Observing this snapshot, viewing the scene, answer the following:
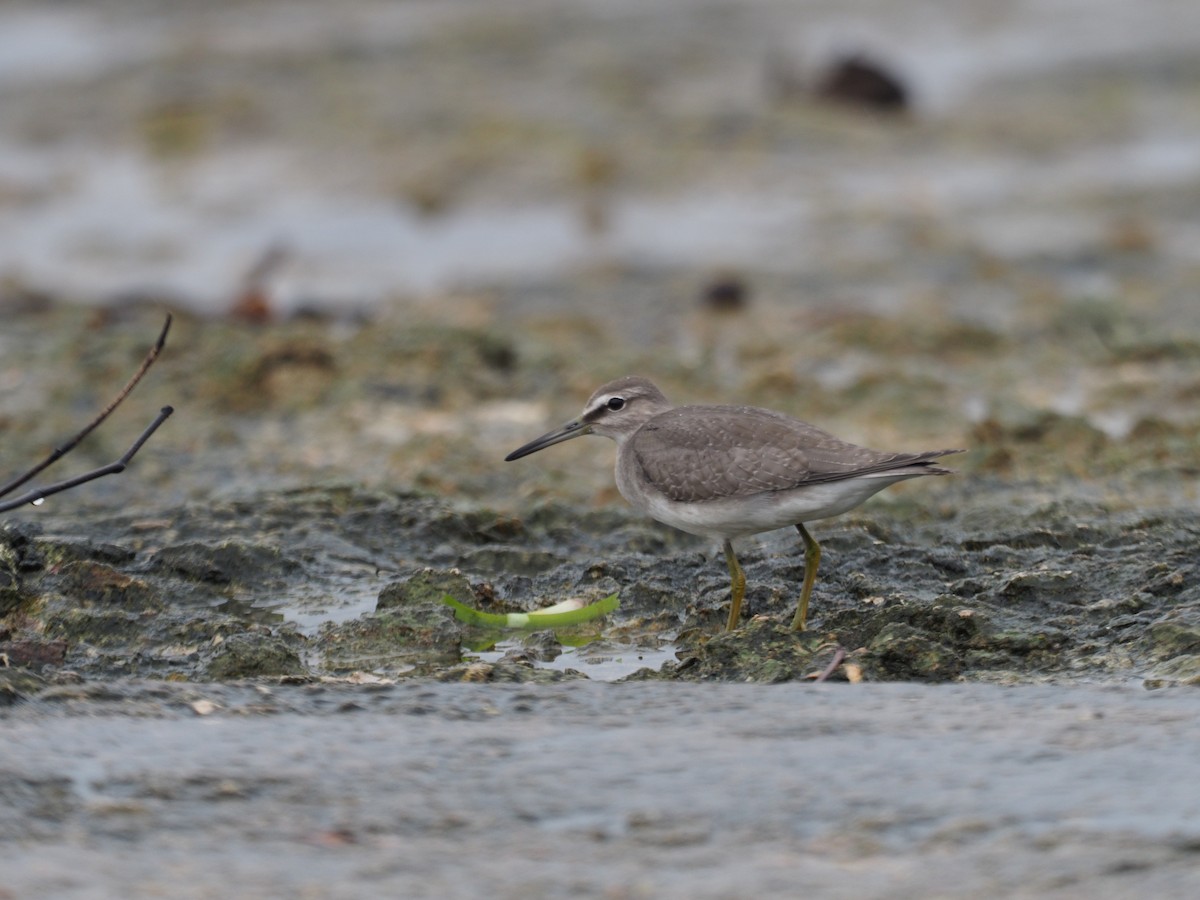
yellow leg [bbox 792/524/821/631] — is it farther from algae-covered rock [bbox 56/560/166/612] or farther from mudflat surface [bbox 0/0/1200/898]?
algae-covered rock [bbox 56/560/166/612]

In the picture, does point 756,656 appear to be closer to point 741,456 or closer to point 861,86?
point 741,456

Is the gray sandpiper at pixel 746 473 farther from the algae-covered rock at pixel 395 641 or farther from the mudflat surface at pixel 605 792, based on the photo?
the mudflat surface at pixel 605 792

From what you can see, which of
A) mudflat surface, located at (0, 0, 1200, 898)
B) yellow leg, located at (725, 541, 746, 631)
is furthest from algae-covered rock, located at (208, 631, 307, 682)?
yellow leg, located at (725, 541, 746, 631)

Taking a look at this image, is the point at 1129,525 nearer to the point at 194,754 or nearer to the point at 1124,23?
the point at 194,754

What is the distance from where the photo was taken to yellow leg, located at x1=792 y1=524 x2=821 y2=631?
5.97 metres

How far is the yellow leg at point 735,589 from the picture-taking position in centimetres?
607

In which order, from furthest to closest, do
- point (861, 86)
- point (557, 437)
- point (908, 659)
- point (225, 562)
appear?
point (861, 86), point (557, 437), point (225, 562), point (908, 659)

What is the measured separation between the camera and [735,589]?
613 centimetres

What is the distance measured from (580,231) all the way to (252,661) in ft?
29.5

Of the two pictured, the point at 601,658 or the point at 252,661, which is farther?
the point at 601,658

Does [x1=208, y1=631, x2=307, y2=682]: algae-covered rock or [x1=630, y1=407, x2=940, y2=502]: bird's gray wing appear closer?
[x1=208, y1=631, x2=307, y2=682]: algae-covered rock

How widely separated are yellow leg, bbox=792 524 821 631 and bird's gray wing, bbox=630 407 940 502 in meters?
0.26

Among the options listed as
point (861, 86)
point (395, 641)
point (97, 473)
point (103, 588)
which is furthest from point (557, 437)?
point (861, 86)

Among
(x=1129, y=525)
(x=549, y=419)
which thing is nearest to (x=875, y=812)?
(x=1129, y=525)
